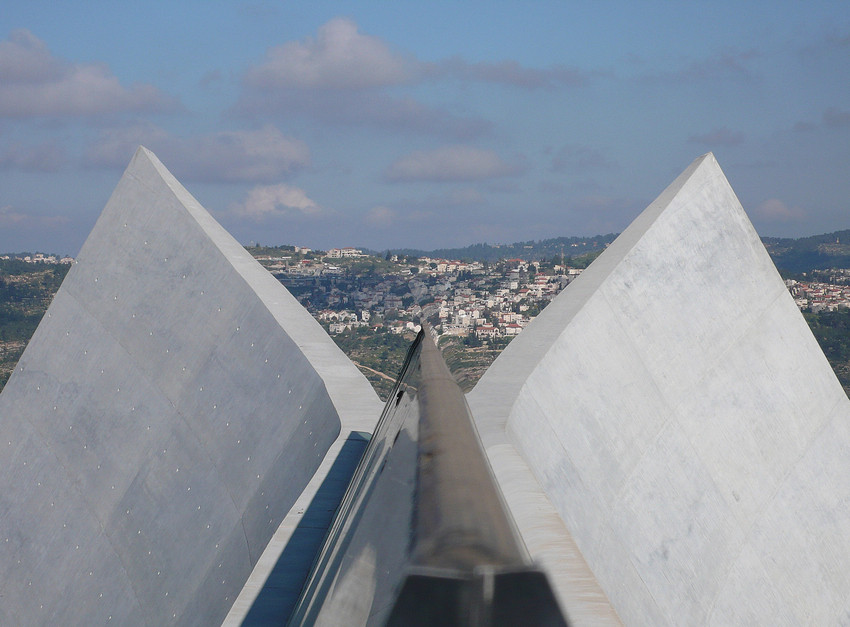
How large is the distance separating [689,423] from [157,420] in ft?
17.2

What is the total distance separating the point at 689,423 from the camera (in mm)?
8391

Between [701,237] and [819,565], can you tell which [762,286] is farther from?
[819,565]

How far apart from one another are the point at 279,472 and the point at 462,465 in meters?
5.15

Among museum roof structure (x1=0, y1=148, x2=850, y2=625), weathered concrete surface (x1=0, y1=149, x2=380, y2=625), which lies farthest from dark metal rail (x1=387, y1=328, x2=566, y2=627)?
weathered concrete surface (x1=0, y1=149, x2=380, y2=625)

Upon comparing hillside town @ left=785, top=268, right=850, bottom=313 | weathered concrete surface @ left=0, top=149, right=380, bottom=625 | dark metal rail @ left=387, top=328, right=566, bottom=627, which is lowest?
hillside town @ left=785, top=268, right=850, bottom=313

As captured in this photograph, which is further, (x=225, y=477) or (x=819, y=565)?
(x=819, y=565)

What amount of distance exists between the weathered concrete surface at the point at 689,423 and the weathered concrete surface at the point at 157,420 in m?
1.78

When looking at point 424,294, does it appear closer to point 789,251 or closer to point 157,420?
point 157,420

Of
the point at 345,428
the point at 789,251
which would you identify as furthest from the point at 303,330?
the point at 789,251

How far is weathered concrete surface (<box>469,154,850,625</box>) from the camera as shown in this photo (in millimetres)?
6836

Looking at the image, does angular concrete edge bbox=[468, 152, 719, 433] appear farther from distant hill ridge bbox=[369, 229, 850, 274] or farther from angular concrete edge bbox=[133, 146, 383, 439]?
distant hill ridge bbox=[369, 229, 850, 274]

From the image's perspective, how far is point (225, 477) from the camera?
24.0 feet

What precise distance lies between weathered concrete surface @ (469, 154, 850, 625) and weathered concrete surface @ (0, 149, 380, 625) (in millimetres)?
1776

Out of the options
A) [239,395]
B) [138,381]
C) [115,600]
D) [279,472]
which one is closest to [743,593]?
[279,472]
